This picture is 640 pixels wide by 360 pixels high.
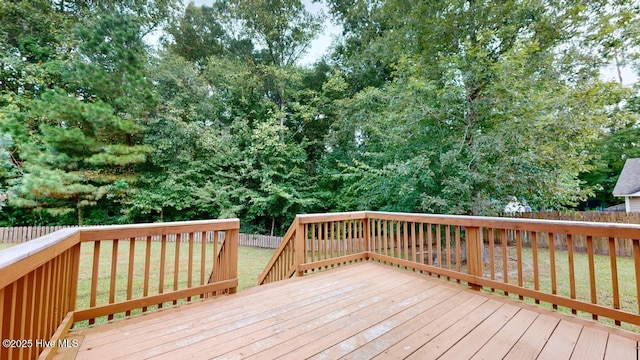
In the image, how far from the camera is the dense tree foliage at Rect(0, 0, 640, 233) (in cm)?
523

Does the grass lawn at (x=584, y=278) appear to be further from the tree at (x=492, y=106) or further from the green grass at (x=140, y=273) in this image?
the green grass at (x=140, y=273)

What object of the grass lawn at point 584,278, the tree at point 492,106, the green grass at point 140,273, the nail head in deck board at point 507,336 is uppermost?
the tree at point 492,106

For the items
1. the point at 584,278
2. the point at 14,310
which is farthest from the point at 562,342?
the point at 584,278

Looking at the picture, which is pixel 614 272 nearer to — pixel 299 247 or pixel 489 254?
pixel 489 254

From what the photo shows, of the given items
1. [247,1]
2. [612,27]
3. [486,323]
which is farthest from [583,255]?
[247,1]

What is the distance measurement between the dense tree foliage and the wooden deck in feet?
11.7

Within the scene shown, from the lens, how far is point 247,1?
1055 cm

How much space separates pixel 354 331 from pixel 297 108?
9.90 m

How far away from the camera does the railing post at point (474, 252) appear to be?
9.12 ft

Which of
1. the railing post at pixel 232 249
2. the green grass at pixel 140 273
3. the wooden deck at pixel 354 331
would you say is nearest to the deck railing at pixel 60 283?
the railing post at pixel 232 249

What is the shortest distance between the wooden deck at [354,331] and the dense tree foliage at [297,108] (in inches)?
141

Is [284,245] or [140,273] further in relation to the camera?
[140,273]

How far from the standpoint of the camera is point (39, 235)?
32.1ft

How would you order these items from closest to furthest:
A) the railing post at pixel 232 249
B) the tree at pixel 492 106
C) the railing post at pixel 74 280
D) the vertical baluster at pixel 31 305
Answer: the vertical baluster at pixel 31 305, the railing post at pixel 74 280, the railing post at pixel 232 249, the tree at pixel 492 106
